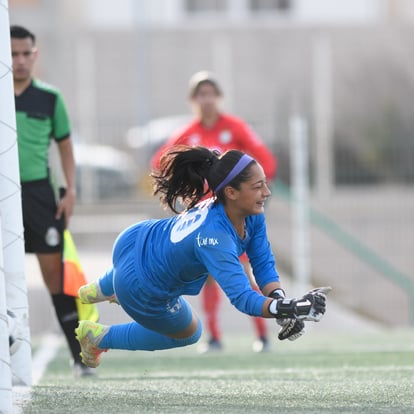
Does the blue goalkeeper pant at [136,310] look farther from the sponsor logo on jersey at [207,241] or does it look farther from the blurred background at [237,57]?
the blurred background at [237,57]

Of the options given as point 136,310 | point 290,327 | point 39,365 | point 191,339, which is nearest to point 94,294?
point 136,310

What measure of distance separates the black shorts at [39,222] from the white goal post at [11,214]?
3.62ft

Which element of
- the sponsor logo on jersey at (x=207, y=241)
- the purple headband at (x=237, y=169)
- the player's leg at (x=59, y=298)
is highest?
the purple headband at (x=237, y=169)

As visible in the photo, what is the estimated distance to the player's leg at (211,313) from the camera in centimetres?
1040

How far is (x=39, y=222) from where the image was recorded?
25.6ft

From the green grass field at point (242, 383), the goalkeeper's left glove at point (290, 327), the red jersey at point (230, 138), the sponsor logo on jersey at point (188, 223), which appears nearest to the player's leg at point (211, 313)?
the green grass field at point (242, 383)

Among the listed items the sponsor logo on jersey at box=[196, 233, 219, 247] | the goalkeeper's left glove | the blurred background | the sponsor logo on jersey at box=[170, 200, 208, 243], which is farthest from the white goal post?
the blurred background

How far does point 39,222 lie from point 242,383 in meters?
1.87

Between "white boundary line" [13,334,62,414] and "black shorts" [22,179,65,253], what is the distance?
822 mm

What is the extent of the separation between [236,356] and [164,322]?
3.49m

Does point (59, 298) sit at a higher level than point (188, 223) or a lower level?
lower

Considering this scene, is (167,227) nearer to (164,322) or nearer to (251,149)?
(164,322)

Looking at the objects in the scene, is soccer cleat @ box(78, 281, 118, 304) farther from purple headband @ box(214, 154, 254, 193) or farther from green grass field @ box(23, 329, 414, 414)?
purple headband @ box(214, 154, 254, 193)

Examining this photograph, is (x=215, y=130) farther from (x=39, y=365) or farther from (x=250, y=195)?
(x=250, y=195)
